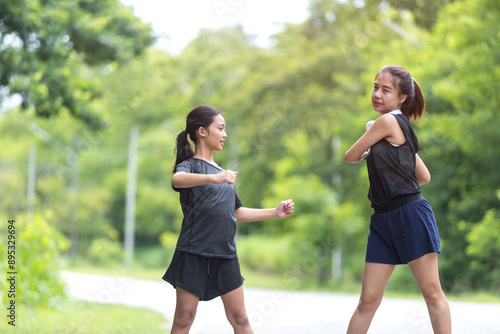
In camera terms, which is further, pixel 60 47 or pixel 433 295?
pixel 60 47

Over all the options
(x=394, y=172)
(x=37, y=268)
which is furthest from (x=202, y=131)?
(x=37, y=268)

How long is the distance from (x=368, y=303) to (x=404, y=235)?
0.44m

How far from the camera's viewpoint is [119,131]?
4725cm

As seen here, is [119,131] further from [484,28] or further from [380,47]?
[484,28]

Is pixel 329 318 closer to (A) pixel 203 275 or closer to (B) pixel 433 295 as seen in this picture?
(B) pixel 433 295

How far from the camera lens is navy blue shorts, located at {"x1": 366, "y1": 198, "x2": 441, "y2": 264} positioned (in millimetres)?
3688

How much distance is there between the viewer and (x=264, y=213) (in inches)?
156

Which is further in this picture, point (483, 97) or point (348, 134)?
point (348, 134)

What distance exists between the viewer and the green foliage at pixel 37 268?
8.43 meters

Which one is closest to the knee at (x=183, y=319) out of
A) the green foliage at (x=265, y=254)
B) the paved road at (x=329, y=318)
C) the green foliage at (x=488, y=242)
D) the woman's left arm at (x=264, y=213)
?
the woman's left arm at (x=264, y=213)

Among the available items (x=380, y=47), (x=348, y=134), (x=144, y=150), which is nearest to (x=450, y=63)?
(x=380, y=47)

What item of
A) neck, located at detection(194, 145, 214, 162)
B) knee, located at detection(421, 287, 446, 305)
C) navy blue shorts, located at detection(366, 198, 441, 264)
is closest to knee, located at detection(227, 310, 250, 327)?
navy blue shorts, located at detection(366, 198, 441, 264)

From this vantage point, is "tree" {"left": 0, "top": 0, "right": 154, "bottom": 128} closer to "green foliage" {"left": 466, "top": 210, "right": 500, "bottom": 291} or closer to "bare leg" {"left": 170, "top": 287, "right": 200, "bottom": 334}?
"bare leg" {"left": 170, "top": 287, "right": 200, "bottom": 334}

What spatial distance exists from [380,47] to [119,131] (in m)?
30.8
